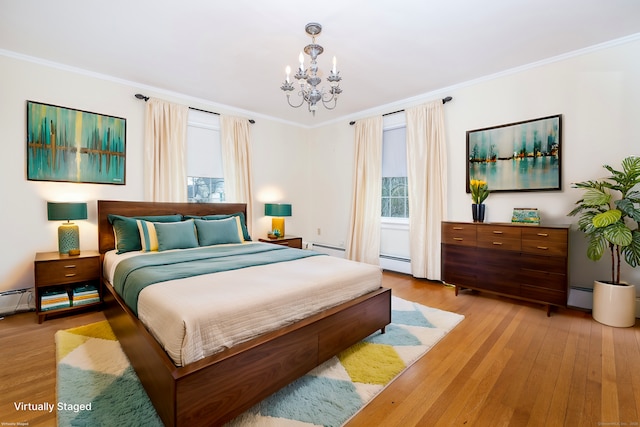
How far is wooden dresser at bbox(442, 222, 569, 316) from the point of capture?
9.23 ft

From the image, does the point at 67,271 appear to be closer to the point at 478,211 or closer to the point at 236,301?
the point at 236,301

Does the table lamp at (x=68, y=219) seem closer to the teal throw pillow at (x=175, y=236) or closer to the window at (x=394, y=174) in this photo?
the teal throw pillow at (x=175, y=236)

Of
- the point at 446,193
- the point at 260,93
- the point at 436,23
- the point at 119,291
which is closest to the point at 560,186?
the point at 446,193

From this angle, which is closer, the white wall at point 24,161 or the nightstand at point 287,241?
the white wall at point 24,161

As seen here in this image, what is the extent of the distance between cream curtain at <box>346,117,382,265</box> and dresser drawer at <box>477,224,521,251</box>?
5.59ft

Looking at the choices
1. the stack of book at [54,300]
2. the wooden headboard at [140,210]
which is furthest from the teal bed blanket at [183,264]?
the wooden headboard at [140,210]

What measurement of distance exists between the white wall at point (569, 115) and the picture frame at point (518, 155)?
8 centimetres

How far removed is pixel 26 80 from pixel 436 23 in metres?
4.23

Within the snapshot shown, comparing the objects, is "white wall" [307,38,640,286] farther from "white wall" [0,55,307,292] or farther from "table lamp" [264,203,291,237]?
"white wall" [0,55,307,292]

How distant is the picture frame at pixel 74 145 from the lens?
120 inches

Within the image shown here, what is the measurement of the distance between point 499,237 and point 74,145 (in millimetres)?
5018

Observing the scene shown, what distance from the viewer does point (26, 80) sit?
301cm

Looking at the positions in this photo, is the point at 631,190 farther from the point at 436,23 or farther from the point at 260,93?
the point at 260,93

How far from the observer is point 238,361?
146cm
